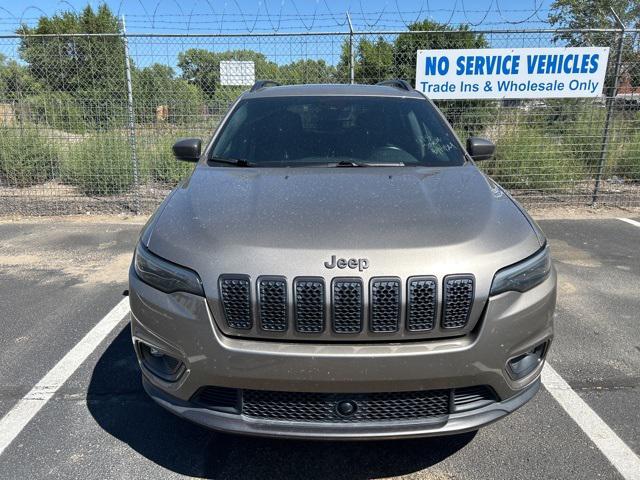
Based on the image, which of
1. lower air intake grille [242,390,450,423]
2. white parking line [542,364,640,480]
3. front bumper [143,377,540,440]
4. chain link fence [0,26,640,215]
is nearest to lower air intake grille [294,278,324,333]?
lower air intake grille [242,390,450,423]

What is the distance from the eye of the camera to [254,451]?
2.61 meters

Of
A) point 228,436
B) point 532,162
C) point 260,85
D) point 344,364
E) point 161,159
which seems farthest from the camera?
point 161,159

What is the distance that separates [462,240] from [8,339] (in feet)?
11.1

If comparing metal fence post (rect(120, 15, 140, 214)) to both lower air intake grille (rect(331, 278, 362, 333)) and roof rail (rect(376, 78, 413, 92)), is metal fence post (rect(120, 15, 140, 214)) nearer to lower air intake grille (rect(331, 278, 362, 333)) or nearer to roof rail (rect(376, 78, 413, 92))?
roof rail (rect(376, 78, 413, 92))

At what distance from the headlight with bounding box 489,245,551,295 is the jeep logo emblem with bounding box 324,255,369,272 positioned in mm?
528

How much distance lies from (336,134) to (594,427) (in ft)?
7.51

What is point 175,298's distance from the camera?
217 cm

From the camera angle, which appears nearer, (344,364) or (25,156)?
(344,364)

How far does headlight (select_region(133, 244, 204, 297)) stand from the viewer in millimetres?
2145

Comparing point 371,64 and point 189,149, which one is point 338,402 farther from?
point 371,64

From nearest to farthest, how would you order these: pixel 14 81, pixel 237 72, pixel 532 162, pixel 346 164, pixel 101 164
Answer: pixel 346 164 < pixel 237 72 < pixel 101 164 < pixel 532 162 < pixel 14 81

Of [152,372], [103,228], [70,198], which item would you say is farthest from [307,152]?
[70,198]

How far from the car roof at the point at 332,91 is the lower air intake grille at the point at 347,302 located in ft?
7.24

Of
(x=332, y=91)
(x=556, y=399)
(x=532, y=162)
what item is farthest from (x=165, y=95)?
(x=556, y=399)
